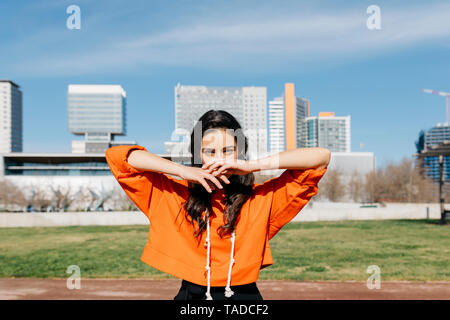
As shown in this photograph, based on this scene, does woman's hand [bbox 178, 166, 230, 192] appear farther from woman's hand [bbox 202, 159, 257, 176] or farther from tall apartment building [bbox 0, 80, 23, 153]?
tall apartment building [bbox 0, 80, 23, 153]

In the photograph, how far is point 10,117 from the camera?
6102 inches

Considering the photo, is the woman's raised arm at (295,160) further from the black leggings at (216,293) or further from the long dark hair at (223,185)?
the black leggings at (216,293)

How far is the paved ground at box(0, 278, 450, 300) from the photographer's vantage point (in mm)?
6750

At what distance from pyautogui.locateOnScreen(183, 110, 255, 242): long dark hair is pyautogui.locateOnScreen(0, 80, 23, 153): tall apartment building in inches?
6622

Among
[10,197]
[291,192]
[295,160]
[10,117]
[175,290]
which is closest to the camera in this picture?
[295,160]

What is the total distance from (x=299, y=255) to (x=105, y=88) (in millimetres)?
111289

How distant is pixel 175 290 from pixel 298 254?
15.9 feet

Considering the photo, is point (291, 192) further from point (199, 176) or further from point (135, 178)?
point (135, 178)

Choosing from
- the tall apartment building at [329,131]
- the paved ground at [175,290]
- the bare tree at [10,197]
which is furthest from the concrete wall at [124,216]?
the tall apartment building at [329,131]

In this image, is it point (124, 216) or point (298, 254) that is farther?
point (124, 216)

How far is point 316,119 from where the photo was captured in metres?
136

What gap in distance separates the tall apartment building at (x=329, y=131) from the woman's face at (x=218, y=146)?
448ft

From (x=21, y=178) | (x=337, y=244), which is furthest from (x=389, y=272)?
(x=21, y=178)

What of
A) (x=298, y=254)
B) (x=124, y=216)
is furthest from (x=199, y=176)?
(x=124, y=216)
